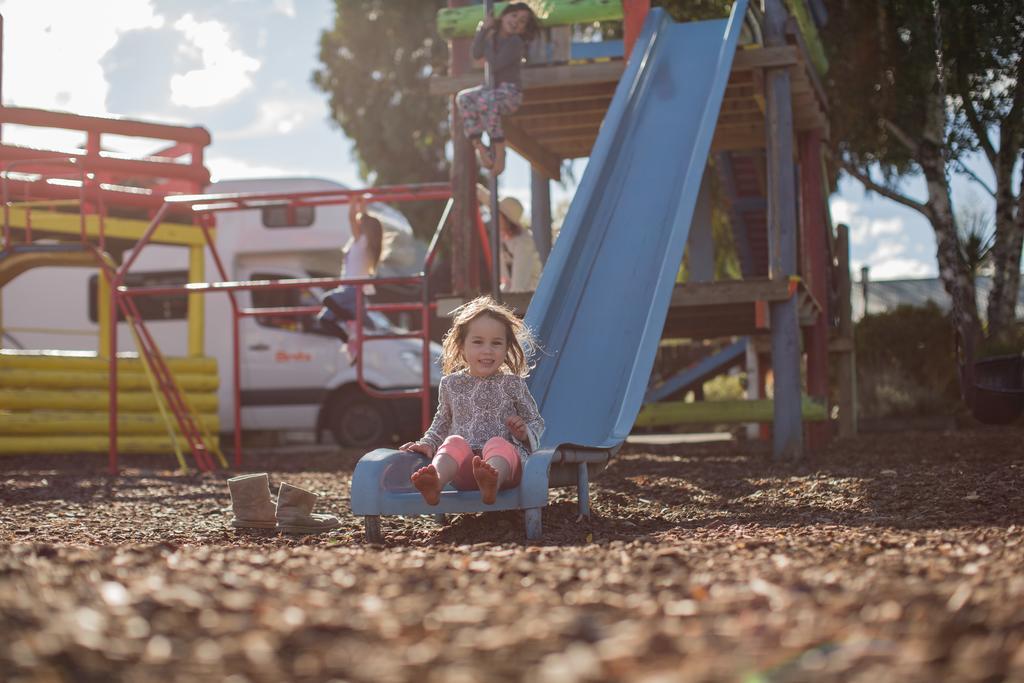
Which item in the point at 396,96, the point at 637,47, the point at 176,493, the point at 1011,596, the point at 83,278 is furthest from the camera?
the point at 396,96

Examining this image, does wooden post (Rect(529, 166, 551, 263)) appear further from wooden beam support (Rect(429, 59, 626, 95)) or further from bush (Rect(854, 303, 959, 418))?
bush (Rect(854, 303, 959, 418))

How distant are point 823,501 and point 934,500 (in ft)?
1.70

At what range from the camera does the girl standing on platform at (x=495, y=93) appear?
791 cm

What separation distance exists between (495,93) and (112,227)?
6.51 m

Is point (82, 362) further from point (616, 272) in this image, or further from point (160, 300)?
point (616, 272)

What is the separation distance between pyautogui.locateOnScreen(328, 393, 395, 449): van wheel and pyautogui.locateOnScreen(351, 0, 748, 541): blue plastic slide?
6074 millimetres

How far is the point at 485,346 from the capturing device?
5535mm

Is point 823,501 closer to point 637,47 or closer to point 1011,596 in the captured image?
point 1011,596

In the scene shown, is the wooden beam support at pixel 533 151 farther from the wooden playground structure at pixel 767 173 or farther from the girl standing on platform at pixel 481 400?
the girl standing on platform at pixel 481 400

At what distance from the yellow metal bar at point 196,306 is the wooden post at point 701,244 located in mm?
5129

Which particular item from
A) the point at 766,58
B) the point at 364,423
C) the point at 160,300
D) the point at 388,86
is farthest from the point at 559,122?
the point at 388,86

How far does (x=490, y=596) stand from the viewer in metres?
2.73

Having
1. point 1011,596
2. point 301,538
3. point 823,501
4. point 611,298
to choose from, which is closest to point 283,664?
point 1011,596

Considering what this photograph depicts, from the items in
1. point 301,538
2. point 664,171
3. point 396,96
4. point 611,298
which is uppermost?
point 396,96
